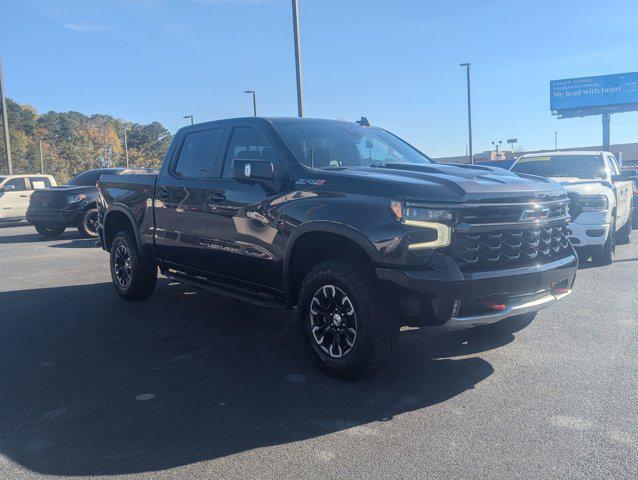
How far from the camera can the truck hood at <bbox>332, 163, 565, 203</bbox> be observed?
3.84 metres

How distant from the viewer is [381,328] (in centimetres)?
388

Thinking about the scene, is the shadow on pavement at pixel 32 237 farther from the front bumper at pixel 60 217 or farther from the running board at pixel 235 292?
the running board at pixel 235 292

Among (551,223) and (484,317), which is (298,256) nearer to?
(484,317)

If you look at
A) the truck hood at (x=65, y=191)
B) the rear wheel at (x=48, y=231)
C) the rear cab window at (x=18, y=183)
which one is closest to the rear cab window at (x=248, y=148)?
the truck hood at (x=65, y=191)

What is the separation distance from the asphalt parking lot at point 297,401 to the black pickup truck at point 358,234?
465 millimetres

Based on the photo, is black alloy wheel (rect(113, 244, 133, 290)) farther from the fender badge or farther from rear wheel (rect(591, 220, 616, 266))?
rear wheel (rect(591, 220, 616, 266))

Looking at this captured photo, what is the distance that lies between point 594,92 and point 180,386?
47694 millimetres

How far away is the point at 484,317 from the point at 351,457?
1339mm

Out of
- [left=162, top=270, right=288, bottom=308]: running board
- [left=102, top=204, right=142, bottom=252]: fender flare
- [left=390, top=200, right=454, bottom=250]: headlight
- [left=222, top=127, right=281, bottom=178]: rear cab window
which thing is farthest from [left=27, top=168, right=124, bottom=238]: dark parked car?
[left=390, top=200, right=454, bottom=250]: headlight

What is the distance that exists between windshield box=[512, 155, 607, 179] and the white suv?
582 inches

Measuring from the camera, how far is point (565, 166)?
1005 centimetres

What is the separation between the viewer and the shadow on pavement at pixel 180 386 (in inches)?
129

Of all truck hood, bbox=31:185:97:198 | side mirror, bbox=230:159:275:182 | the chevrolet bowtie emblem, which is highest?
side mirror, bbox=230:159:275:182

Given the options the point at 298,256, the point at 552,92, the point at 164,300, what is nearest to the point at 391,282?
the point at 298,256
